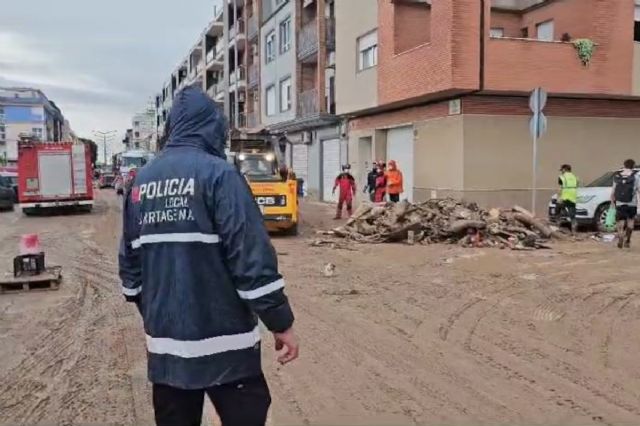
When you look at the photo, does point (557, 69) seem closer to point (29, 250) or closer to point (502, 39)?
point (502, 39)

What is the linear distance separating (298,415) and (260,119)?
3795 cm

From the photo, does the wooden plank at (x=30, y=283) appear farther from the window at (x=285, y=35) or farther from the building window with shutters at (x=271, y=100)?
the building window with shutters at (x=271, y=100)

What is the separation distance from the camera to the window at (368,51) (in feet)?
78.4

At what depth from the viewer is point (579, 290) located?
28.2ft

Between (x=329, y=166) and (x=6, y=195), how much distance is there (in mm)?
14005

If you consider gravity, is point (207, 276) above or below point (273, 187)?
above

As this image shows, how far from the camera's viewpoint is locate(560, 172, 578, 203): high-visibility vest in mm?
15223

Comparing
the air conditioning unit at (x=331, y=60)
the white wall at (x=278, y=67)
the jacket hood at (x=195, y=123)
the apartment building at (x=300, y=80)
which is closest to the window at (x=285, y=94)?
the apartment building at (x=300, y=80)

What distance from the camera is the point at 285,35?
36.4m

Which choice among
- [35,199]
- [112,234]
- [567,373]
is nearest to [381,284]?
[567,373]

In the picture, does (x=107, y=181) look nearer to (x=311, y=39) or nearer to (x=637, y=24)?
(x=311, y=39)

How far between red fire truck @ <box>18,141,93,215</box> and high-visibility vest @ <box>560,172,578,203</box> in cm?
1768

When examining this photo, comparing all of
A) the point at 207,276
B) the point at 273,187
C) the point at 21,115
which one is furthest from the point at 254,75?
the point at 21,115

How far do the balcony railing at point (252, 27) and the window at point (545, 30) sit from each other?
23.7 meters
